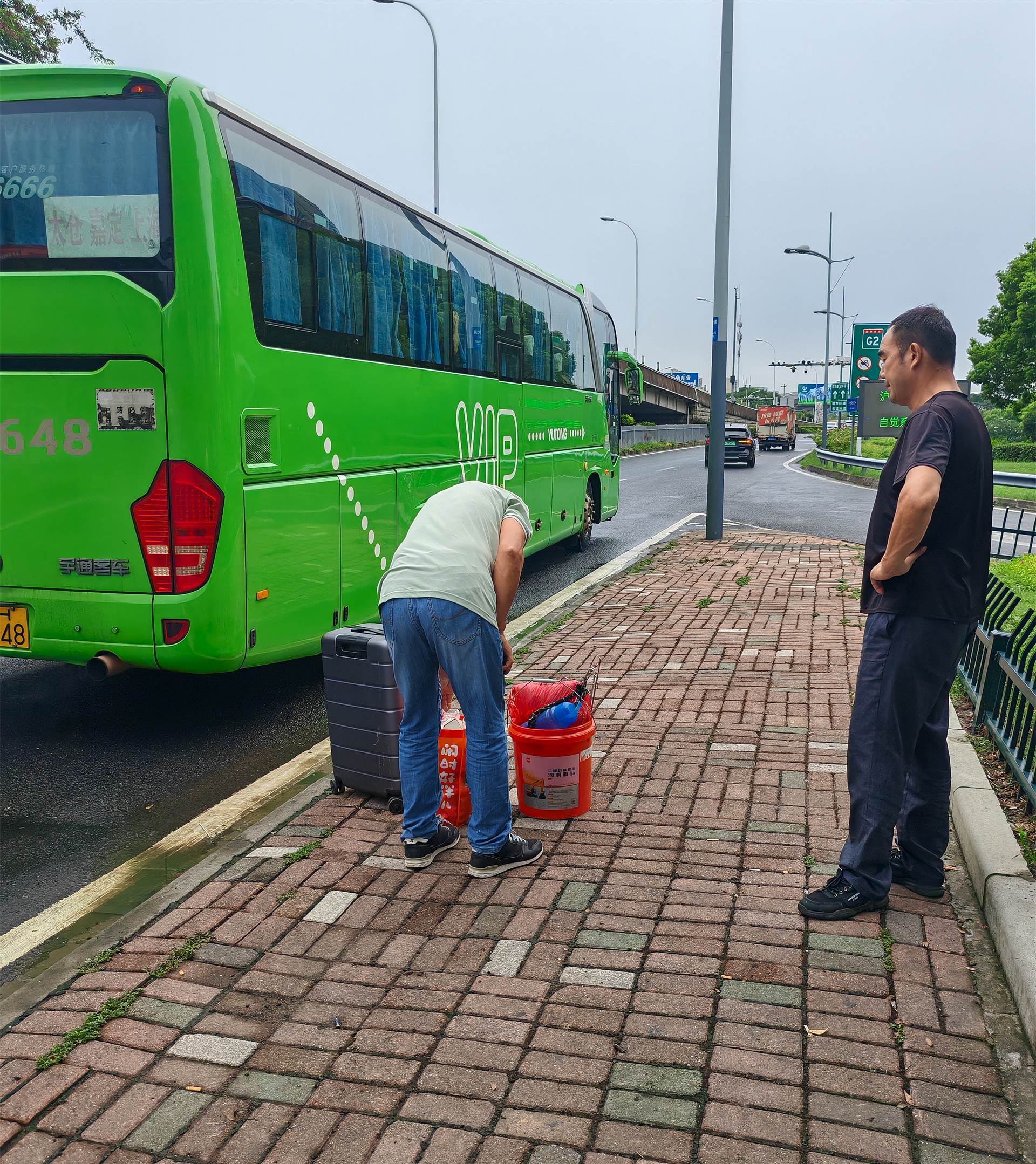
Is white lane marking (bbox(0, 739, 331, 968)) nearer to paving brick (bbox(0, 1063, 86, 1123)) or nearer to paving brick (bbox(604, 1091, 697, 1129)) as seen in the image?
paving brick (bbox(0, 1063, 86, 1123))

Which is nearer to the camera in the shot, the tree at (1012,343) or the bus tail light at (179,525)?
the bus tail light at (179,525)

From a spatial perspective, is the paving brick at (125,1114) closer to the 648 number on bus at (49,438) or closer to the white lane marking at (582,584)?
the 648 number on bus at (49,438)

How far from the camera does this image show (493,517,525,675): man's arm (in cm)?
411

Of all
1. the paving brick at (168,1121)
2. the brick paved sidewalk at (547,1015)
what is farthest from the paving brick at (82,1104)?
the paving brick at (168,1121)

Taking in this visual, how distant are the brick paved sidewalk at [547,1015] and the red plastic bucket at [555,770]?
94 millimetres

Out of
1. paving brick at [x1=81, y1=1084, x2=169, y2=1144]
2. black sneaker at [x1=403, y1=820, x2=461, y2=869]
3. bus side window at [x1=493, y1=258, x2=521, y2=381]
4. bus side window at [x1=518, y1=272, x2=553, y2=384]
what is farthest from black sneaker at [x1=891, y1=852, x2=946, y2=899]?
bus side window at [x1=518, y1=272, x2=553, y2=384]

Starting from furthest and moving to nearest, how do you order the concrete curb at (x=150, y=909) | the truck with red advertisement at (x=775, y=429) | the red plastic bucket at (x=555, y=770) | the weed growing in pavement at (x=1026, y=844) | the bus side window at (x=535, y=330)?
the truck with red advertisement at (x=775, y=429)
the bus side window at (x=535, y=330)
the red plastic bucket at (x=555, y=770)
the weed growing in pavement at (x=1026, y=844)
the concrete curb at (x=150, y=909)

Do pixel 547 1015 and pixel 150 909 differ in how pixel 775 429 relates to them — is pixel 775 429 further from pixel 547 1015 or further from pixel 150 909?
pixel 547 1015

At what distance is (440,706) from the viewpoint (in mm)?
4301

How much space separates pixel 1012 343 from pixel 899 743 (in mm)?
65234

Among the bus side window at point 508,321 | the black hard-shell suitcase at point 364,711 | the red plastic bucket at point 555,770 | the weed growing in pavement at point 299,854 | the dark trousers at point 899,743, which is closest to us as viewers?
the dark trousers at point 899,743

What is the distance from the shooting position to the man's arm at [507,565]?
4.11 meters

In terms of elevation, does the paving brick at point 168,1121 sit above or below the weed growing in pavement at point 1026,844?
below

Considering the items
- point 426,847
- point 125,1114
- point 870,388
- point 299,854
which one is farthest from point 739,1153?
point 870,388
